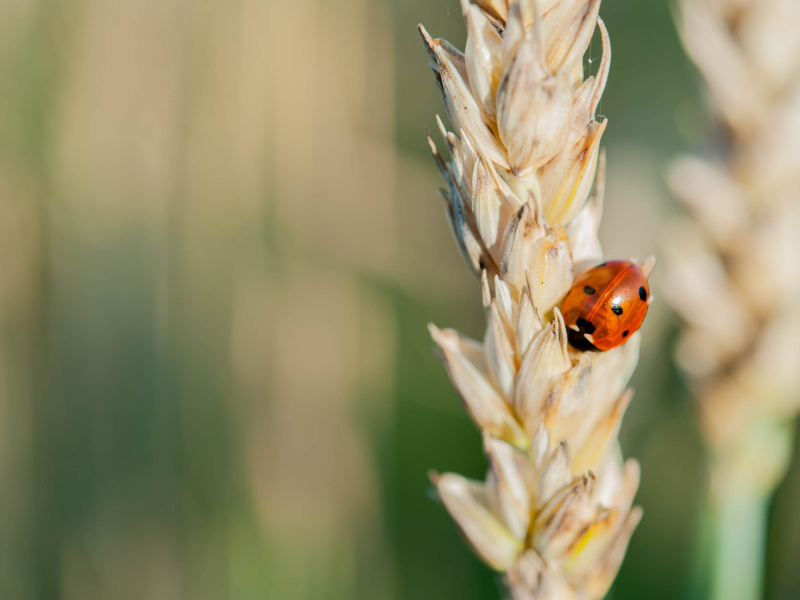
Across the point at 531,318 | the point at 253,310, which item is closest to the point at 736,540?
the point at 531,318

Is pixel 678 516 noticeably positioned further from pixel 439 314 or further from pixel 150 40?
pixel 150 40

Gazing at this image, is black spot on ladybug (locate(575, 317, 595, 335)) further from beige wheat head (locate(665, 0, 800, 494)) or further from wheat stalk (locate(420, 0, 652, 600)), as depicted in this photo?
beige wheat head (locate(665, 0, 800, 494))

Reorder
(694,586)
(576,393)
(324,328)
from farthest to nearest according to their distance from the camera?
1. (324,328)
2. (694,586)
3. (576,393)

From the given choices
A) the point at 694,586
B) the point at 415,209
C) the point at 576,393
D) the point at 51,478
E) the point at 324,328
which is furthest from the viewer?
the point at 415,209

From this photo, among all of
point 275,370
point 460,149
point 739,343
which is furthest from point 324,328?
point 460,149

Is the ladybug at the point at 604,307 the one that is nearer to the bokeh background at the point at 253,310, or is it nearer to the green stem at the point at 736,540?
the green stem at the point at 736,540

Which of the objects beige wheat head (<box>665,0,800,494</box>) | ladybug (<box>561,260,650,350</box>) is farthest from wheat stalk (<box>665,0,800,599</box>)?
ladybug (<box>561,260,650,350</box>)

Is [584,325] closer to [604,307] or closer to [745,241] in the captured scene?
[604,307]

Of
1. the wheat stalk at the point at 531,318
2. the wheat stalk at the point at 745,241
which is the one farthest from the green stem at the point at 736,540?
the wheat stalk at the point at 531,318
